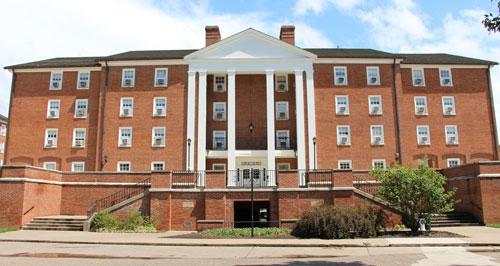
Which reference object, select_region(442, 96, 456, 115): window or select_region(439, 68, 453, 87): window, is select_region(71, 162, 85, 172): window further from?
select_region(439, 68, 453, 87): window

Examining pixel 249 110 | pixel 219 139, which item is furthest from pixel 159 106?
pixel 249 110

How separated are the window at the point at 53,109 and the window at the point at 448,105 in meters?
31.7

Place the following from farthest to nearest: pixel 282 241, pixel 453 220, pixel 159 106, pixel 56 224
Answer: pixel 159 106, pixel 56 224, pixel 453 220, pixel 282 241

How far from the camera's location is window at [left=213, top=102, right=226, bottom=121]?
36125mm

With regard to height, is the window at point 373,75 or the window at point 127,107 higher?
the window at point 373,75

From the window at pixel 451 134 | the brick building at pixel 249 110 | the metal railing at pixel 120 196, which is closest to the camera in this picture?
the metal railing at pixel 120 196

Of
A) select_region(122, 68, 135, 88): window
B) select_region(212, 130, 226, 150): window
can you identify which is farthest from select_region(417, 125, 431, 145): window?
select_region(122, 68, 135, 88): window

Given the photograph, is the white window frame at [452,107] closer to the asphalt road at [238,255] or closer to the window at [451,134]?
the window at [451,134]

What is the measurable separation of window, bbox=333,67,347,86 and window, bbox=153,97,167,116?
13918 millimetres

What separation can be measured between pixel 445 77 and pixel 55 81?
107 ft

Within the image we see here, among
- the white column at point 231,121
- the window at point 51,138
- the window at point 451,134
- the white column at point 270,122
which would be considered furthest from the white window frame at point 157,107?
the window at point 451,134

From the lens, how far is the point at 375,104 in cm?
3534

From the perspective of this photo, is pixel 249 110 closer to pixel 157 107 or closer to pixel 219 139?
pixel 219 139

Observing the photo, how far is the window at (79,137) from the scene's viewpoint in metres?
35.2
